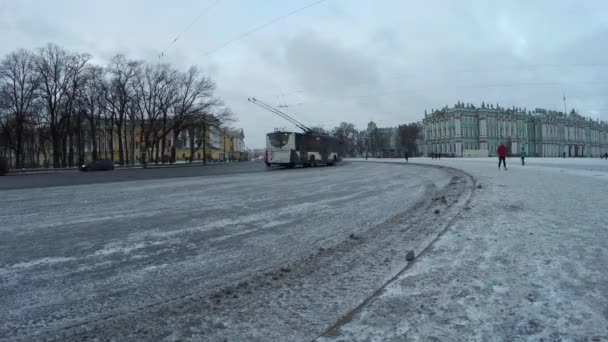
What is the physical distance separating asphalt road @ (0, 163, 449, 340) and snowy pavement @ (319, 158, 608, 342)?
1.64 metres

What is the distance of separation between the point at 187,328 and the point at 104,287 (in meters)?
1.50

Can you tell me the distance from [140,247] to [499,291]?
4.56 meters

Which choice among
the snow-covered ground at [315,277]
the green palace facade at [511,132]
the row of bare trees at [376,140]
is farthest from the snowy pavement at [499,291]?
the row of bare trees at [376,140]

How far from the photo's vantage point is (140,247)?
16.9ft

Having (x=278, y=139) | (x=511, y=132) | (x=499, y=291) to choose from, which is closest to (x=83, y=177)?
(x=278, y=139)

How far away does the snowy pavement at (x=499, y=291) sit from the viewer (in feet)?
8.20

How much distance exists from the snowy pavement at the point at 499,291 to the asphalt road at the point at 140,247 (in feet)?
5.39

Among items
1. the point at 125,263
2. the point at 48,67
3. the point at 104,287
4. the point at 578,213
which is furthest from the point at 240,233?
the point at 48,67

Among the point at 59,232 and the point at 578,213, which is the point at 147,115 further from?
the point at 578,213

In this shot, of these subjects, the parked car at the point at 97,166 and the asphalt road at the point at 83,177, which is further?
the parked car at the point at 97,166

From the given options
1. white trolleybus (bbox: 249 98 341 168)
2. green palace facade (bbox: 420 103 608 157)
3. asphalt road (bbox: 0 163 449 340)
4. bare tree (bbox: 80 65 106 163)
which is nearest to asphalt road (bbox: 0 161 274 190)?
white trolleybus (bbox: 249 98 341 168)

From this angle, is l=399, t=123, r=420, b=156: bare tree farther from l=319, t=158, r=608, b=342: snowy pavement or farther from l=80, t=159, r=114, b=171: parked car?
l=319, t=158, r=608, b=342: snowy pavement

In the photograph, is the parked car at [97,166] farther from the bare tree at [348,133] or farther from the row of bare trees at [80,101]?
the bare tree at [348,133]

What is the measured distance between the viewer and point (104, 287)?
3652 millimetres
